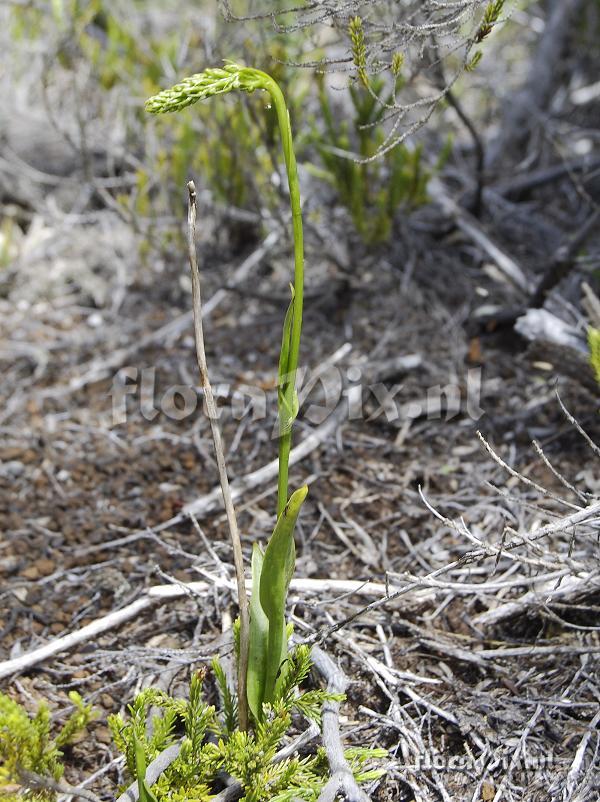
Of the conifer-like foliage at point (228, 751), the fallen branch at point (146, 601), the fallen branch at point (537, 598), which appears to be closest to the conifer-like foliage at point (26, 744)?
the conifer-like foliage at point (228, 751)

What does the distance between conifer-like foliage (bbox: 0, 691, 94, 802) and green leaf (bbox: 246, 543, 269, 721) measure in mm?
287

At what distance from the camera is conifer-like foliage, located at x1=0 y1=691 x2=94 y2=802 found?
110 cm

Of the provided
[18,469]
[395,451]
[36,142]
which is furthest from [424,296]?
[36,142]

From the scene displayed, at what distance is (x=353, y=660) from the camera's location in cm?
169

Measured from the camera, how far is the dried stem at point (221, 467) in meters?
1.14

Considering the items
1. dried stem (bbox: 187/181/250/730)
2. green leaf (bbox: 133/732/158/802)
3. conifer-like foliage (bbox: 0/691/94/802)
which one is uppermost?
dried stem (bbox: 187/181/250/730)

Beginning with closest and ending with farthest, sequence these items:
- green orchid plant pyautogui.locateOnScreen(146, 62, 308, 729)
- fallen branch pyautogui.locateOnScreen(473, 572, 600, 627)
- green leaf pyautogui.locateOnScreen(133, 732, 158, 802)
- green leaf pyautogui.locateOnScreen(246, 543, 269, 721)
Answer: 1. green orchid plant pyautogui.locateOnScreen(146, 62, 308, 729)
2. green leaf pyautogui.locateOnScreen(133, 732, 158, 802)
3. green leaf pyautogui.locateOnScreen(246, 543, 269, 721)
4. fallen branch pyautogui.locateOnScreen(473, 572, 600, 627)

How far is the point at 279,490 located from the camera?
4.25ft

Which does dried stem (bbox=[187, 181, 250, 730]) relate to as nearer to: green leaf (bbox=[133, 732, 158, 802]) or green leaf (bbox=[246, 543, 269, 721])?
green leaf (bbox=[246, 543, 269, 721])

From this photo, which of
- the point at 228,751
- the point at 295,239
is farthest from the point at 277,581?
the point at 295,239

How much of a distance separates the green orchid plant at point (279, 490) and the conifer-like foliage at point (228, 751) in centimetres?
4

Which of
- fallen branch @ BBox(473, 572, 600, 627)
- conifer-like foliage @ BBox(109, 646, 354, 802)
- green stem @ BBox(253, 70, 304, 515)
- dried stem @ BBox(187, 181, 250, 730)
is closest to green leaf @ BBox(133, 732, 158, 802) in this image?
conifer-like foliage @ BBox(109, 646, 354, 802)

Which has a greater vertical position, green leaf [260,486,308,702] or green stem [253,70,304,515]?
green stem [253,70,304,515]

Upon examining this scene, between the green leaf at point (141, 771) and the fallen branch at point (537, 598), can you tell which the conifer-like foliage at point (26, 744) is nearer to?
the green leaf at point (141, 771)
